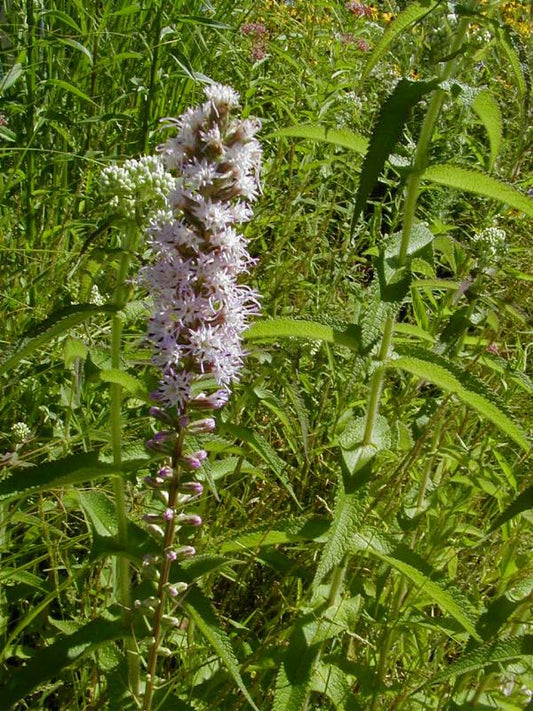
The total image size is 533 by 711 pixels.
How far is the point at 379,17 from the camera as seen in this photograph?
6.29m

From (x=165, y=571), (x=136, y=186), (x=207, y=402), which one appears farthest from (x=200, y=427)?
(x=136, y=186)

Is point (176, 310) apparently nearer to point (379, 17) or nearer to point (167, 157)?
point (167, 157)

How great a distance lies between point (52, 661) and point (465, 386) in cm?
91

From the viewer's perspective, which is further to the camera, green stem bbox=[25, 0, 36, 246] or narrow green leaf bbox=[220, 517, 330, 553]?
green stem bbox=[25, 0, 36, 246]

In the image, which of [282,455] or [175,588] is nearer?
[175,588]

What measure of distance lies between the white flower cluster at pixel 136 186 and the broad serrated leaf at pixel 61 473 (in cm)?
43

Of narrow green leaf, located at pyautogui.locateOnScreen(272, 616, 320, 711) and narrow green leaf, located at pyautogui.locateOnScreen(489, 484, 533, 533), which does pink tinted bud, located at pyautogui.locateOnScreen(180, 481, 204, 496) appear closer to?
narrow green leaf, located at pyautogui.locateOnScreen(272, 616, 320, 711)

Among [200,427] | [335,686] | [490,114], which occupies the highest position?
[490,114]

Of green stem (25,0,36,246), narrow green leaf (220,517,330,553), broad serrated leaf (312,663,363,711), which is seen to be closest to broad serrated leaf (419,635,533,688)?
broad serrated leaf (312,663,363,711)

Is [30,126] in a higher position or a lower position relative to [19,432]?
higher

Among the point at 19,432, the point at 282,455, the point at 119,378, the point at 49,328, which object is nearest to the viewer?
the point at 49,328

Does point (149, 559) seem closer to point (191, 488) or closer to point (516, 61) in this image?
point (191, 488)

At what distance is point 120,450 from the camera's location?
4.72 feet

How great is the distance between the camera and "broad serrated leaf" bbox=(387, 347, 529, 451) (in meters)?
1.53
